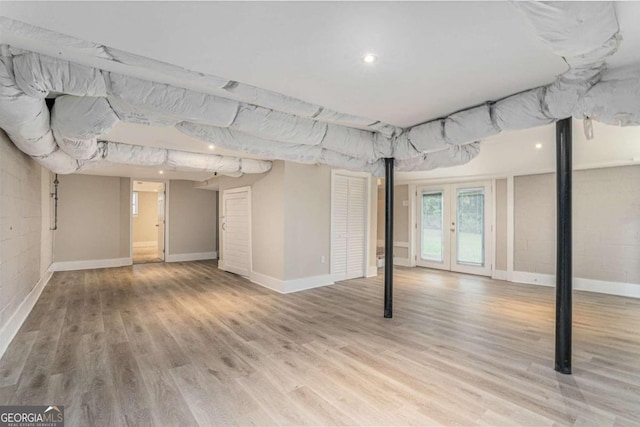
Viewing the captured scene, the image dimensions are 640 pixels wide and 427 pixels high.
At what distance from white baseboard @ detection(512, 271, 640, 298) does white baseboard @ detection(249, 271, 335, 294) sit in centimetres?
358

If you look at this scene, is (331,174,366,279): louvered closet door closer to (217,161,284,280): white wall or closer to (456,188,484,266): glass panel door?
(217,161,284,280): white wall

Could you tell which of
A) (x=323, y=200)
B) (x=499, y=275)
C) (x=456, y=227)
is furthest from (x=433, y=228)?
(x=323, y=200)

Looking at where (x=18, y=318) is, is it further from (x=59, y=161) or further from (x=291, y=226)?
(x=291, y=226)

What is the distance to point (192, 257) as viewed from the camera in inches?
323

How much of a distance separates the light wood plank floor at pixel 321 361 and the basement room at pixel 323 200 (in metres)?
0.02

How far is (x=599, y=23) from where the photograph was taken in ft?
4.27

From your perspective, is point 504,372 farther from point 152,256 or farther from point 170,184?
point 152,256

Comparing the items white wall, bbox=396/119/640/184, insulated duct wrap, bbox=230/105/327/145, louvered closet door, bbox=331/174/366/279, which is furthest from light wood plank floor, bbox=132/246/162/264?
white wall, bbox=396/119/640/184

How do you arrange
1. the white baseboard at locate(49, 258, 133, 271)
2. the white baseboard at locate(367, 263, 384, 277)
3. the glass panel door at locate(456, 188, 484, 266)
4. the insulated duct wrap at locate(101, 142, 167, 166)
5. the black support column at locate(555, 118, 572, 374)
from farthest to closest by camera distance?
the white baseboard at locate(49, 258, 133, 271), the glass panel door at locate(456, 188, 484, 266), the white baseboard at locate(367, 263, 384, 277), the insulated duct wrap at locate(101, 142, 167, 166), the black support column at locate(555, 118, 572, 374)

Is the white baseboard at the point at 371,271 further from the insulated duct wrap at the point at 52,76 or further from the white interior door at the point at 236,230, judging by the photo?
the insulated duct wrap at the point at 52,76

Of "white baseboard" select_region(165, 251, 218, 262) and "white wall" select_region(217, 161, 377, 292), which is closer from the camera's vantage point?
"white wall" select_region(217, 161, 377, 292)

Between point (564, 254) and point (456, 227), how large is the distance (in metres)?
4.30

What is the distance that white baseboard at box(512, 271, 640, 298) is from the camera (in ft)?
15.1

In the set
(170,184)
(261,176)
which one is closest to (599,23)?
(261,176)
